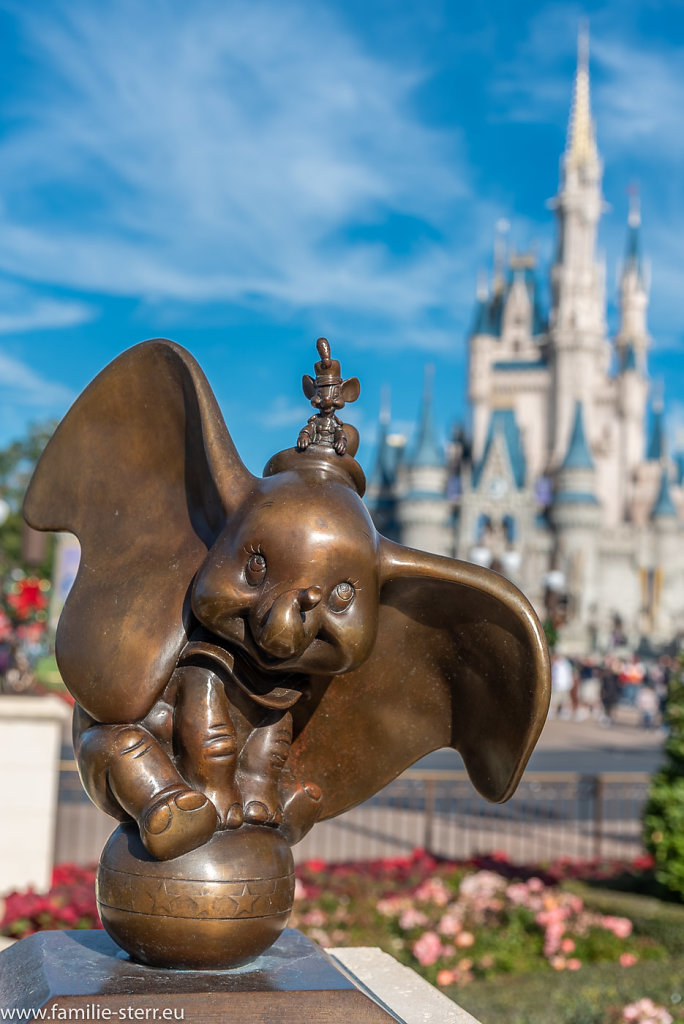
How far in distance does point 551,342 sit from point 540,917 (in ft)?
181

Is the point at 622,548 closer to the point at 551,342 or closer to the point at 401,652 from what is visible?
the point at 551,342

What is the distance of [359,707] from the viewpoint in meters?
2.69

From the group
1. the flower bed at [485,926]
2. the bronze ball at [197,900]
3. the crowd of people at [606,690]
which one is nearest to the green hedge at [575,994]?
the flower bed at [485,926]

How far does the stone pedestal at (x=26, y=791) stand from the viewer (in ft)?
20.5

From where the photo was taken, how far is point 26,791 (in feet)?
20.6

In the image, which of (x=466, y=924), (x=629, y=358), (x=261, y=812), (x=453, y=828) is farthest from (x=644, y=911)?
(x=629, y=358)

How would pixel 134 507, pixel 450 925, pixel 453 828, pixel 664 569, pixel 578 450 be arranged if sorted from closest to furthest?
pixel 134 507 < pixel 450 925 < pixel 453 828 < pixel 578 450 < pixel 664 569

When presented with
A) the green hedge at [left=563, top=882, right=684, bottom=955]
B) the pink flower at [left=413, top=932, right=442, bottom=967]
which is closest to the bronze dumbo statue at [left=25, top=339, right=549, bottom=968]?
the pink flower at [left=413, top=932, right=442, bottom=967]

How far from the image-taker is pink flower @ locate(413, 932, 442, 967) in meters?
5.40

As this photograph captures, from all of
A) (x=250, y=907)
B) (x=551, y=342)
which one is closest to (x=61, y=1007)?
Answer: (x=250, y=907)

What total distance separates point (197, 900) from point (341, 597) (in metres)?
0.73

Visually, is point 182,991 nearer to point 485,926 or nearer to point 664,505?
point 485,926

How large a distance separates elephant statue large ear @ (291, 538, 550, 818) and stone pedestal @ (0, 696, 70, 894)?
4.10 metres

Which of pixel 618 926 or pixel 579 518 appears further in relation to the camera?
pixel 579 518
